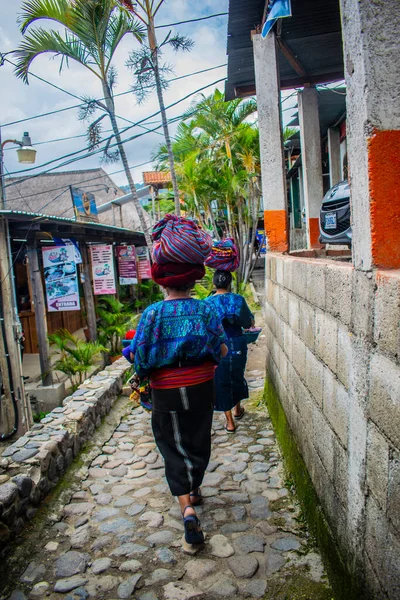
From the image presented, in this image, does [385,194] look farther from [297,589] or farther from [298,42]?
[298,42]

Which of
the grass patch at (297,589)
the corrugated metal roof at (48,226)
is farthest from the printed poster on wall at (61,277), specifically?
the grass patch at (297,589)

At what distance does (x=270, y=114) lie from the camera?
16.8 feet

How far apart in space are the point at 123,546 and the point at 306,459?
128 cm

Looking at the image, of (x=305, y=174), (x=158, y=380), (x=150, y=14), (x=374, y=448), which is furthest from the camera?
(x=150, y=14)

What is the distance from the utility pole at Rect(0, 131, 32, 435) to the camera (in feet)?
23.9

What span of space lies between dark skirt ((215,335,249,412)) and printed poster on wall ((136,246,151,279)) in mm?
10704

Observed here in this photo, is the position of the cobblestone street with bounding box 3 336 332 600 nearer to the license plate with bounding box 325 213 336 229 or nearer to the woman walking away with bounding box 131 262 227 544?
the woman walking away with bounding box 131 262 227 544

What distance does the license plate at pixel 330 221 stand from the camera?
4.20m

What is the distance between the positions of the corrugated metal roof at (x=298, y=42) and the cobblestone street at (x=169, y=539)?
181 inches

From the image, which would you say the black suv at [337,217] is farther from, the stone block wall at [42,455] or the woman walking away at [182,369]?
the stone block wall at [42,455]

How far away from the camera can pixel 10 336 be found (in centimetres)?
747

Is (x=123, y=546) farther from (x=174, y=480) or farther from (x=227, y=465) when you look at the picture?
(x=227, y=465)

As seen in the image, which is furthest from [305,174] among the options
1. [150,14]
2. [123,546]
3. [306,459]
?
[123,546]

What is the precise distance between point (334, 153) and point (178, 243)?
341 inches
